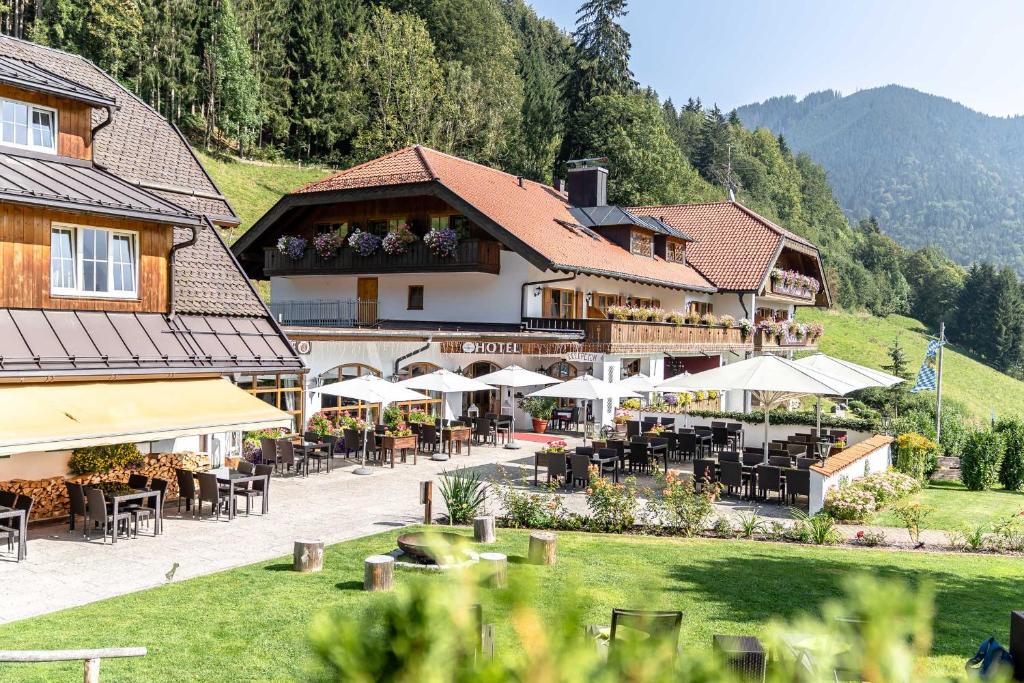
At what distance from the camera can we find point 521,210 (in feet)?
106

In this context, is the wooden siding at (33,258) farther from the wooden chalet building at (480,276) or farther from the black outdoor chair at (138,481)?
the wooden chalet building at (480,276)

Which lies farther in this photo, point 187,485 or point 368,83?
point 368,83

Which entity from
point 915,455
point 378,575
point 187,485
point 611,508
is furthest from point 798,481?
point 187,485

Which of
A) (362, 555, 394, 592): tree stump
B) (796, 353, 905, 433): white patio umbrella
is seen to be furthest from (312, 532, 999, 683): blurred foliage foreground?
(796, 353, 905, 433): white patio umbrella

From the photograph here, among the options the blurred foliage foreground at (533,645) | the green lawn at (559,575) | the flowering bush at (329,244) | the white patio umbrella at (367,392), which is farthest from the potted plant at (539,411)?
the blurred foliage foreground at (533,645)

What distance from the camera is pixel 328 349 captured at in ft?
71.2

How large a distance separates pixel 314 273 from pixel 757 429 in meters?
17.5

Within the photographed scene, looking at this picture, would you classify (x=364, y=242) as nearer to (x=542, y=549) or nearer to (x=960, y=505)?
(x=960, y=505)

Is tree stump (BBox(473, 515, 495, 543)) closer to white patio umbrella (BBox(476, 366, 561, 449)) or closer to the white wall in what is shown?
the white wall

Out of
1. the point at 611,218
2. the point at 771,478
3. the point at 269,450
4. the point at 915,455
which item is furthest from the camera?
the point at 611,218

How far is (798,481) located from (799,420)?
29.4 feet

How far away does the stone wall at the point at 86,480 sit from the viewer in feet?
42.9

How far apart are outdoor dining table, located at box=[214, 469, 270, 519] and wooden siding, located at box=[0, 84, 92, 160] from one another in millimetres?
6379

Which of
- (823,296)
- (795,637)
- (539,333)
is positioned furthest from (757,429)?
(823,296)
